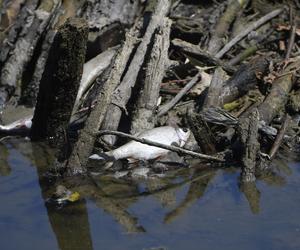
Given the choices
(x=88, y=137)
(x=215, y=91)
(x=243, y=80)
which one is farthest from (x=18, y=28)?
(x=88, y=137)

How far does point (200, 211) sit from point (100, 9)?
12.7 feet

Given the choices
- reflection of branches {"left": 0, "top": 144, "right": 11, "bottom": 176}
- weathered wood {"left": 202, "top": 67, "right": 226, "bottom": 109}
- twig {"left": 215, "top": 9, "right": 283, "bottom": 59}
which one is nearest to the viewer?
reflection of branches {"left": 0, "top": 144, "right": 11, "bottom": 176}

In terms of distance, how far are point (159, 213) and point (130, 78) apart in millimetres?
2287

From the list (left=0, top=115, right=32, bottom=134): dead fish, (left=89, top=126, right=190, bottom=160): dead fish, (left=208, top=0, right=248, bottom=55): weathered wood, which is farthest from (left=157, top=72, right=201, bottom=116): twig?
(left=0, top=115, right=32, bottom=134): dead fish

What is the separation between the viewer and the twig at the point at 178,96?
725 centimetres

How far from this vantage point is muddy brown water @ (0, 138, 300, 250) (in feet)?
15.9

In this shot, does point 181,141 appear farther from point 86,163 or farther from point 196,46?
point 196,46

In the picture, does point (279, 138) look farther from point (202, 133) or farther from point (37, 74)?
point (37, 74)

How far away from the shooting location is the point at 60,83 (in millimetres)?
6301

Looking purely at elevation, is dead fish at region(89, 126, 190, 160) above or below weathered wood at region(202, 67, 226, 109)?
below

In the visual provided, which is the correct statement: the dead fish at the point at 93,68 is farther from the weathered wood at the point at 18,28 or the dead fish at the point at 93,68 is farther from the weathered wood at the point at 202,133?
the weathered wood at the point at 202,133

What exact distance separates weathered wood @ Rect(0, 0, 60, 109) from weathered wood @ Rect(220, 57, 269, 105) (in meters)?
2.56

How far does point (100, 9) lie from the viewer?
27.6ft

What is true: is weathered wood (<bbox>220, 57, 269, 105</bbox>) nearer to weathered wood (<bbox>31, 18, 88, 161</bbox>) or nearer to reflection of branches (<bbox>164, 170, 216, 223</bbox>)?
reflection of branches (<bbox>164, 170, 216, 223</bbox>)
